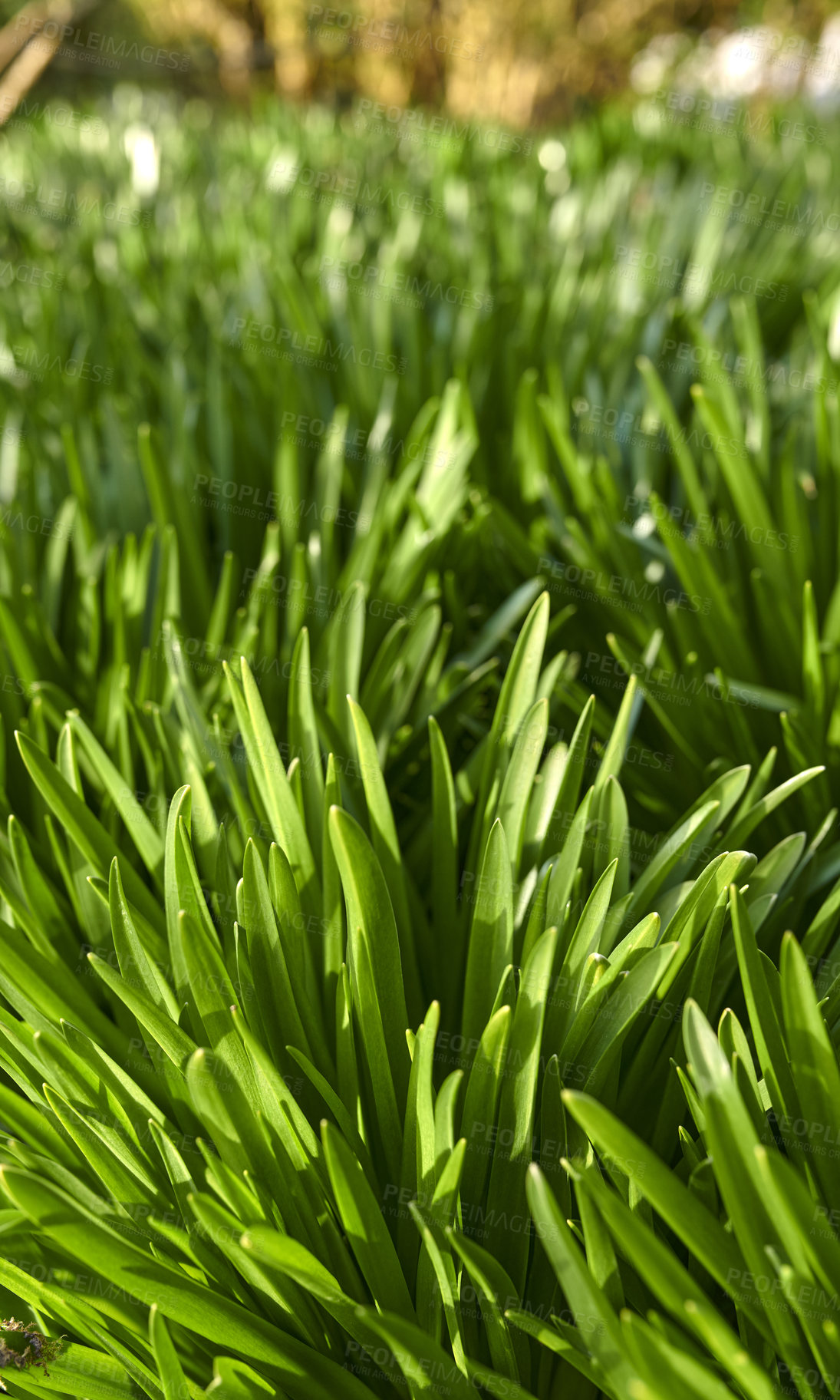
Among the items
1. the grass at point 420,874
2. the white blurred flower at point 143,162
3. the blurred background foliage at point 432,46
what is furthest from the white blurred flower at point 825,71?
the grass at point 420,874

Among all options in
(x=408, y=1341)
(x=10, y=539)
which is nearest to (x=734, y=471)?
(x=10, y=539)

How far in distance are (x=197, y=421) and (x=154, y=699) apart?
1.92 ft

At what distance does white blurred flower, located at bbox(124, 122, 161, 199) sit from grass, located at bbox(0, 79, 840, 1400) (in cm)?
123

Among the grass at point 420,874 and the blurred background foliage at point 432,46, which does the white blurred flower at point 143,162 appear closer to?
the grass at point 420,874

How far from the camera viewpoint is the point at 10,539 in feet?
3.24

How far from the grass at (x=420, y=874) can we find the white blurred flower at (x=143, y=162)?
1227 millimetres

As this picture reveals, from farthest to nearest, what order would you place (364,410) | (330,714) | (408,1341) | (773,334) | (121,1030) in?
(773,334) → (364,410) → (330,714) → (121,1030) → (408,1341)

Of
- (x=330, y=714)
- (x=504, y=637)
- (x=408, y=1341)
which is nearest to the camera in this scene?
(x=408, y=1341)

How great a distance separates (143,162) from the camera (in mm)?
2531

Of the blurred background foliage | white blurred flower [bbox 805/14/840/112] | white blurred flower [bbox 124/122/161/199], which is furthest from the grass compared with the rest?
the blurred background foliage

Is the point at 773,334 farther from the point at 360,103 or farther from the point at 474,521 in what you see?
the point at 360,103

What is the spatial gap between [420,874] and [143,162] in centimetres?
235

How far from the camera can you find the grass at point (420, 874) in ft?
1.56

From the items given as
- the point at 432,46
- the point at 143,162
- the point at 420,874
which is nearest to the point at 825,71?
the point at 432,46
